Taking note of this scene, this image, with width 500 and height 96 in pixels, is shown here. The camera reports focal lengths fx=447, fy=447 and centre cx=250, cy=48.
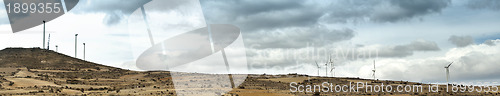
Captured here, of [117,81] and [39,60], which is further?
[39,60]

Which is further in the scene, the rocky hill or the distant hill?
the distant hill

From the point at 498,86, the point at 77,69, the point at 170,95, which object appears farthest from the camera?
the point at 77,69

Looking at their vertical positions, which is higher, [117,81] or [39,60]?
[39,60]

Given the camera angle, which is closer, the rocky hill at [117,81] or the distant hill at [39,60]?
the rocky hill at [117,81]

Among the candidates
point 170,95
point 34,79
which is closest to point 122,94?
point 170,95

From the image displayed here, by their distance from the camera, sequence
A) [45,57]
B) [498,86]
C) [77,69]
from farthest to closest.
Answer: [45,57] → [77,69] → [498,86]

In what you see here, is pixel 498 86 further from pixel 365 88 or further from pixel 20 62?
pixel 20 62

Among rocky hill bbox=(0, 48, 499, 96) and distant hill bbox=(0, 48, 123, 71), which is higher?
distant hill bbox=(0, 48, 123, 71)

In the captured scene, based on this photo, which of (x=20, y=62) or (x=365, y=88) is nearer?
(x=365, y=88)

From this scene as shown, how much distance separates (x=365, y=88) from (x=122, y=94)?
3838 cm

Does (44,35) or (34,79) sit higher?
(44,35)

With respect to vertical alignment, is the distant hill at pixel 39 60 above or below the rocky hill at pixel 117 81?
above

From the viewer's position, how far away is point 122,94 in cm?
5178

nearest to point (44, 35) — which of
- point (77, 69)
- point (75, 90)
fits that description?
point (77, 69)
